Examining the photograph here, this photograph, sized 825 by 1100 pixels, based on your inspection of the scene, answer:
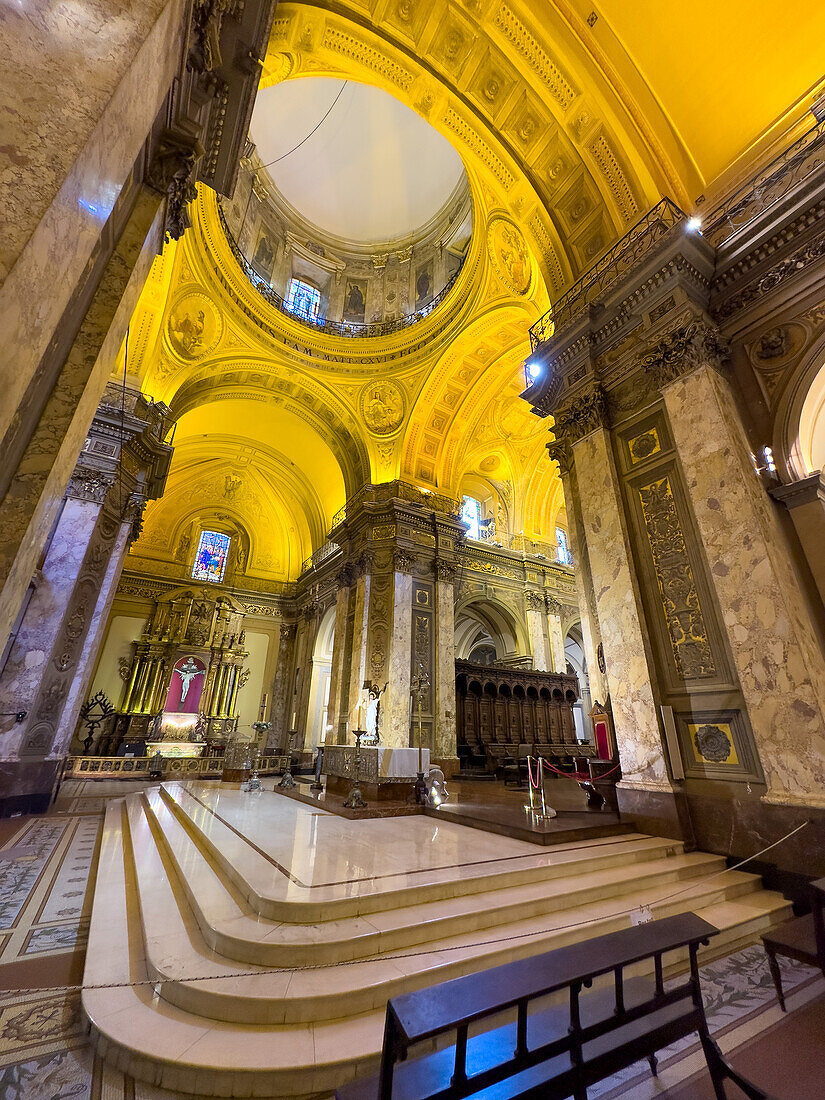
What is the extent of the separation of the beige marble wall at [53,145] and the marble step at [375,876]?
292 cm

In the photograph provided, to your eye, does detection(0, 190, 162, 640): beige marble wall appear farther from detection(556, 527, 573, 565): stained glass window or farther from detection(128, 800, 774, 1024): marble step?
detection(556, 527, 573, 565): stained glass window

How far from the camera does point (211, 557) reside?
18.8m

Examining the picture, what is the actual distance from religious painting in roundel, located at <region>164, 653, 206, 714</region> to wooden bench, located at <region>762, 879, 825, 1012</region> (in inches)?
669

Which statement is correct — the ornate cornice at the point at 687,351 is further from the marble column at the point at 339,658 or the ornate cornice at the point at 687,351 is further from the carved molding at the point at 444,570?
the marble column at the point at 339,658

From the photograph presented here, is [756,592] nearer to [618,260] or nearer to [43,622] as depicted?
[618,260]

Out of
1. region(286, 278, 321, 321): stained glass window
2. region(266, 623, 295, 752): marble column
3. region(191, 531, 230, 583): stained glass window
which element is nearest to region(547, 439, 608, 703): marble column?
region(286, 278, 321, 321): stained glass window

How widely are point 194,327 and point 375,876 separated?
1277 cm

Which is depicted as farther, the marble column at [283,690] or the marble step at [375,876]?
the marble column at [283,690]

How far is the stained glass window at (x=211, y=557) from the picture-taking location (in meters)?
18.3

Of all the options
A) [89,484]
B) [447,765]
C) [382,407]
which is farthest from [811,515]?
[382,407]

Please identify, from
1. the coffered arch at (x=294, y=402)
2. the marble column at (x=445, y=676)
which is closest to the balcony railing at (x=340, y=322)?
the coffered arch at (x=294, y=402)

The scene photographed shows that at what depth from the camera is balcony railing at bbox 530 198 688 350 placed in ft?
20.7

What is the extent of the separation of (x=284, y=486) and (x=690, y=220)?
15.8 m

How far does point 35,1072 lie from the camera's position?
68.6 inches
